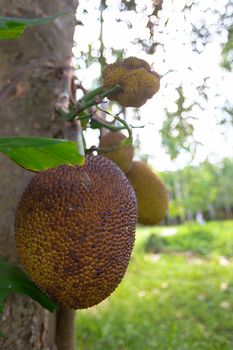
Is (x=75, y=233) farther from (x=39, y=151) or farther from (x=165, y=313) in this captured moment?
(x=165, y=313)

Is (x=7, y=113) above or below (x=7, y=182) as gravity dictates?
above

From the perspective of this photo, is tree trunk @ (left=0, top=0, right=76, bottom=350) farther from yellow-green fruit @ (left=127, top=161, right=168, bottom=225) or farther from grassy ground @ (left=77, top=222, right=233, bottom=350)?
grassy ground @ (left=77, top=222, right=233, bottom=350)

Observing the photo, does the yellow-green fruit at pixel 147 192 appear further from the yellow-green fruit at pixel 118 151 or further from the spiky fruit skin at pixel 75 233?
the spiky fruit skin at pixel 75 233

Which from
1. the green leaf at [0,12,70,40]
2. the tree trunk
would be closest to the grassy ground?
the tree trunk

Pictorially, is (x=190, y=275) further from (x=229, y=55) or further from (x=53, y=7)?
(x=53, y=7)

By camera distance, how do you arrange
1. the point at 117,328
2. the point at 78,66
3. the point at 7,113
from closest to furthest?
the point at 7,113 → the point at 78,66 → the point at 117,328

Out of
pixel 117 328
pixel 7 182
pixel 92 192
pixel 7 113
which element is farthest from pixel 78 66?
pixel 117 328
